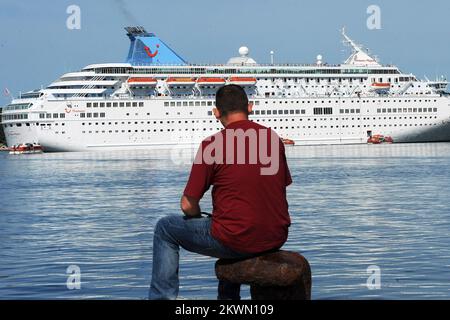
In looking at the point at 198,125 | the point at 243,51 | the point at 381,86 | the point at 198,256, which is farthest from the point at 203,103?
the point at 198,256

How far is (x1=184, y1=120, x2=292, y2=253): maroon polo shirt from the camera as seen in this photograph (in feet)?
18.2

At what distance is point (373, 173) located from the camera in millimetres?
34688

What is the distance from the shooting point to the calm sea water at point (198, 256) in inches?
338

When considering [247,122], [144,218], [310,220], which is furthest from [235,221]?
[144,218]

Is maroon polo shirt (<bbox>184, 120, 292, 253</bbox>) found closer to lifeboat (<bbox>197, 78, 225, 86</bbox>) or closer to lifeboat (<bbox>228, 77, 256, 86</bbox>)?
lifeboat (<bbox>197, 78, 225, 86</bbox>)

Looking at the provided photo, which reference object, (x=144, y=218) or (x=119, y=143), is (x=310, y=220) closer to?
(x=144, y=218)

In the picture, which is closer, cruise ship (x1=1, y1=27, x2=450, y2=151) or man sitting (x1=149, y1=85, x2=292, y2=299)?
man sitting (x1=149, y1=85, x2=292, y2=299)

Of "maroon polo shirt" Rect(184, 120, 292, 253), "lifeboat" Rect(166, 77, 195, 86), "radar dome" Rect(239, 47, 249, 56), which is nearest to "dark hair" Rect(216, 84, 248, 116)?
"maroon polo shirt" Rect(184, 120, 292, 253)

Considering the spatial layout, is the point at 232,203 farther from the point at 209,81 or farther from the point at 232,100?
the point at 209,81

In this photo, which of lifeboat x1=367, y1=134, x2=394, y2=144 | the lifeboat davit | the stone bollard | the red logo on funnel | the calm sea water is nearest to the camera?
the stone bollard

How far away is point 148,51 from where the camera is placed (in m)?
86.2

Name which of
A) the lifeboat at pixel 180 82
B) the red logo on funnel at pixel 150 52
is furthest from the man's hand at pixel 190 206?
the red logo on funnel at pixel 150 52

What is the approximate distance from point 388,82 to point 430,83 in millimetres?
4164

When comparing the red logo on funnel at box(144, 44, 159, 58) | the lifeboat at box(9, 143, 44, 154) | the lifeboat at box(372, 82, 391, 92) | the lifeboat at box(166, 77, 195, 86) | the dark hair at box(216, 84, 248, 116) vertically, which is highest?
the red logo on funnel at box(144, 44, 159, 58)
